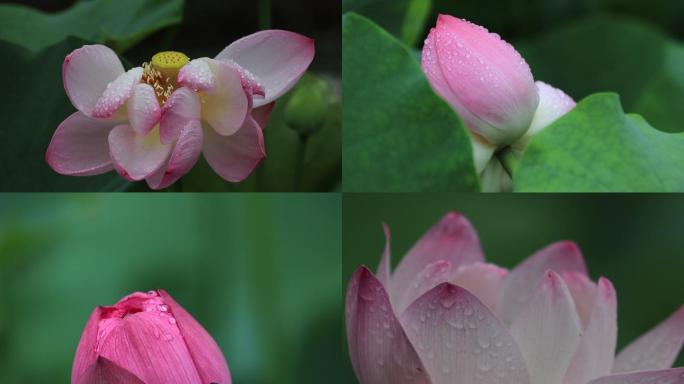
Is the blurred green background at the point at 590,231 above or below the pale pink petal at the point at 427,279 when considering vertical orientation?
below

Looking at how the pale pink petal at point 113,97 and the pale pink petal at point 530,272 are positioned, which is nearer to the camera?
the pale pink petal at point 113,97

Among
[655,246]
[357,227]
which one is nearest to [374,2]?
[357,227]

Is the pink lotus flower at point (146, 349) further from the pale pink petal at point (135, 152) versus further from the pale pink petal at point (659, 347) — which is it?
the pale pink petal at point (659, 347)

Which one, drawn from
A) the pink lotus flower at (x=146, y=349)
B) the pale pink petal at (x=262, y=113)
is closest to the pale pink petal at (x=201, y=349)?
the pink lotus flower at (x=146, y=349)

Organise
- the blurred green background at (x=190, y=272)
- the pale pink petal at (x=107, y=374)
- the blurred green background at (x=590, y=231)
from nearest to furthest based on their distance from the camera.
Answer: the pale pink petal at (x=107, y=374) → the blurred green background at (x=190, y=272) → the blurred green background at (x=590, y=231)

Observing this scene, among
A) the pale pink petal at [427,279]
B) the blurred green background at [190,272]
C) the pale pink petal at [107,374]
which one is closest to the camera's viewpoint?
the pale pink petal at [107,374]

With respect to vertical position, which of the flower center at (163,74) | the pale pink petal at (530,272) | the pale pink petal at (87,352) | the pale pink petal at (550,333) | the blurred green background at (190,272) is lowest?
the blurred green background at (190,272)
